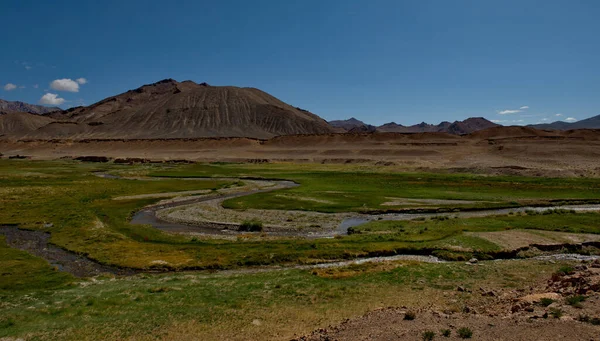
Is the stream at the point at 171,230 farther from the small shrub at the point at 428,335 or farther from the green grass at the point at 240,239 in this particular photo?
the small shrub at the point at 428,335

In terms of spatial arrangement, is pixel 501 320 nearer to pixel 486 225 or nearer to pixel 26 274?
pixel 26 274

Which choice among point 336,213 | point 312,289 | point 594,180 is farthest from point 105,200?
point 594,180

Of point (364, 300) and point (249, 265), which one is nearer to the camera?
point (364, 300)

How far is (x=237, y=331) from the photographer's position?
1653 centimetres

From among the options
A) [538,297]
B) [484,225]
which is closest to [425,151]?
[484,225]

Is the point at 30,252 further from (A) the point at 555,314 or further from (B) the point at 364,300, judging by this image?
(A) the point at 555,314

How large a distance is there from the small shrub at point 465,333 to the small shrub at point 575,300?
4.83 meters

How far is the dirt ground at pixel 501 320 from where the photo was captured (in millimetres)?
13398

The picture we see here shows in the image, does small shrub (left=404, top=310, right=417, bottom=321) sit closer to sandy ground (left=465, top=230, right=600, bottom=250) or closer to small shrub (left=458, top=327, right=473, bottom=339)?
small shrub (left=458, top=327, right=473, bottom=339)

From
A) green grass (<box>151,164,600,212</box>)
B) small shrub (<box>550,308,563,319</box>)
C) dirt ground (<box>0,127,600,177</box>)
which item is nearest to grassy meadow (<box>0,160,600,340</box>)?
green grass (<box>151,164,600,212</box>)

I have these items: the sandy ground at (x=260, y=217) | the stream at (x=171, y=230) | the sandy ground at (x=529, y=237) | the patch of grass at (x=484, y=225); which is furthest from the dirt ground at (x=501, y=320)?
the sandy ground at (x=260, y=217)

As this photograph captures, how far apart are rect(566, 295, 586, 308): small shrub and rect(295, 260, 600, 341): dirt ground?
6cm

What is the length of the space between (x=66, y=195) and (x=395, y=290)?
193 ft

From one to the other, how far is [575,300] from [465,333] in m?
5.43
